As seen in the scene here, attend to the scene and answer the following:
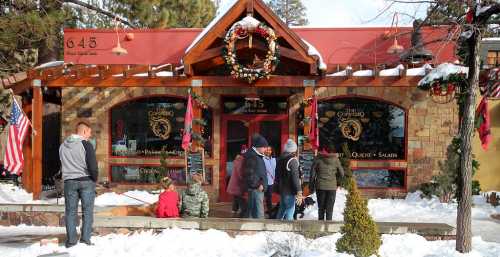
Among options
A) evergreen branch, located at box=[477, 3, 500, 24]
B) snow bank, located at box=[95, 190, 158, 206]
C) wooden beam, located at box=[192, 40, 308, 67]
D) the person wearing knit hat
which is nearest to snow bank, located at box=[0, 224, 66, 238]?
snow bank, located at box=[95, 190, 158, 206]

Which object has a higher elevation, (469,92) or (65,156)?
(469,92)

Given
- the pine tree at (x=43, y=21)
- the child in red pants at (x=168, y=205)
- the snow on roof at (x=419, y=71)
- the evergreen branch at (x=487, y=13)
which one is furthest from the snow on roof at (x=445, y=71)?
the pine tree at (x=43, y=21)

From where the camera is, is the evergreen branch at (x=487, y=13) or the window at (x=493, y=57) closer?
the evergreen branch at (x=487, y=13)

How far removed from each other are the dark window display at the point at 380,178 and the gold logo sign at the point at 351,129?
36.8 inches

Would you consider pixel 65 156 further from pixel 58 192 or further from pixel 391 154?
pixel 391 154

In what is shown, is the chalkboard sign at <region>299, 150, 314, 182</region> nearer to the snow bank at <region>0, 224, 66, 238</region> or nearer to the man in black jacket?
the man in black jacket

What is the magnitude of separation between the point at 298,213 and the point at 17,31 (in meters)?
9.90

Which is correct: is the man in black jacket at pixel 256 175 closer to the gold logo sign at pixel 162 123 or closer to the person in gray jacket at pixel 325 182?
the person in gray jacket at pixel 325 182

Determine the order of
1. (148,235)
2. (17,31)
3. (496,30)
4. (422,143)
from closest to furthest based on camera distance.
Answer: (496,30), (148,235), (422,143), (17,31)

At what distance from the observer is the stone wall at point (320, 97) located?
526 inches

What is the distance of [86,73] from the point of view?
1244 cm

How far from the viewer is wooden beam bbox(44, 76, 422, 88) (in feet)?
39.2

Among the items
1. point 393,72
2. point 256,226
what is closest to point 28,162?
point 256,226

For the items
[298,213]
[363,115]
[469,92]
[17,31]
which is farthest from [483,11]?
[17,31]
